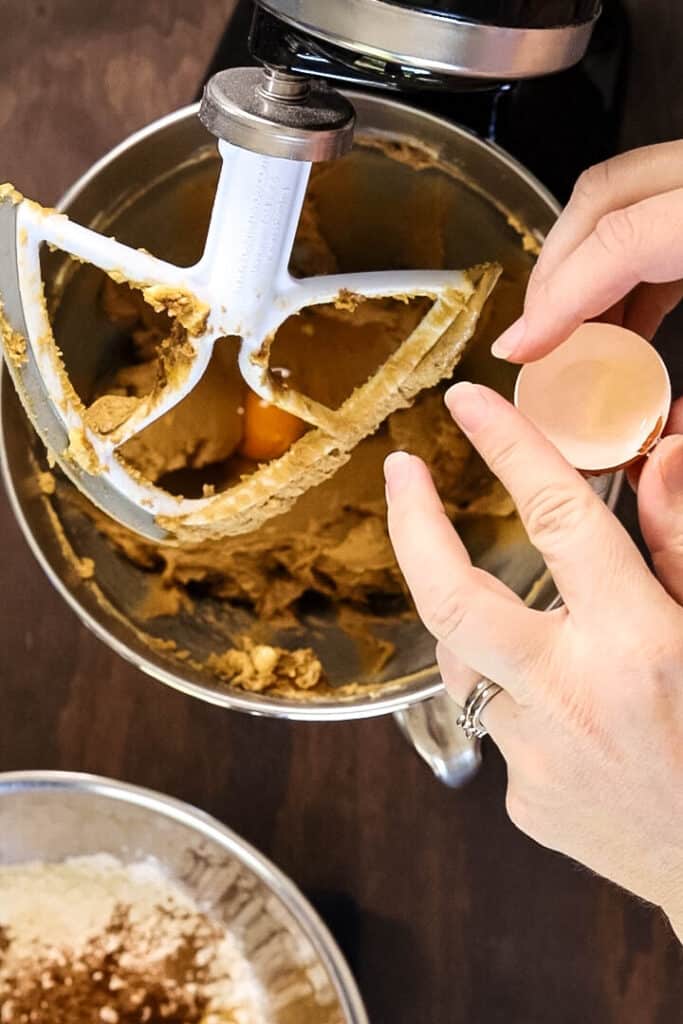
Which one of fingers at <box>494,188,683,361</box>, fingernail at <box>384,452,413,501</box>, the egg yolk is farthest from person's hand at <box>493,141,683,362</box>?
the egg yolk

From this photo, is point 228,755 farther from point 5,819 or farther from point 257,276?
point 257,276

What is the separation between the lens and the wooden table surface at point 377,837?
0.83 m

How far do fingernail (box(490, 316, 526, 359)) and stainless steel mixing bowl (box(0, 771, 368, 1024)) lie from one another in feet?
A: 1.38

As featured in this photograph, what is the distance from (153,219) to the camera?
0.71 metres

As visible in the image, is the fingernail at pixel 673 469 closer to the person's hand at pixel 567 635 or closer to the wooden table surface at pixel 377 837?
the person's hand at pixel 567 635

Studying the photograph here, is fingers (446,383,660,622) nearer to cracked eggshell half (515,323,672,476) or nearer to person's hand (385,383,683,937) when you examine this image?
person's hand (385,383,683,937)

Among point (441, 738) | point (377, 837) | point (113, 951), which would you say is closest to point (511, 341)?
point (441, 738)

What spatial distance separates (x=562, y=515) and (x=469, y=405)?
8 cm

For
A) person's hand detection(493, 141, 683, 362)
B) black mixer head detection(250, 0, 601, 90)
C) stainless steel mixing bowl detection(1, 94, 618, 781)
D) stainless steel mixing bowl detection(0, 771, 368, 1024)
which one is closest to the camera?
black mixer head detection(250, 0, 601, 90)

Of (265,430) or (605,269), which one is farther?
(265,430)

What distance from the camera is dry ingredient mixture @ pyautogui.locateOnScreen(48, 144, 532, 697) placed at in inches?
28.4

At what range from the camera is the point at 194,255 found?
2.37 feet

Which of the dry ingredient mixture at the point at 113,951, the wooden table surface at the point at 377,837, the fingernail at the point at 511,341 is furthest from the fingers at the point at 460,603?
the dry ingredient mixture at the point at 113,951

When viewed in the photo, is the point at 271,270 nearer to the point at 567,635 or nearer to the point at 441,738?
the point at 567,635
